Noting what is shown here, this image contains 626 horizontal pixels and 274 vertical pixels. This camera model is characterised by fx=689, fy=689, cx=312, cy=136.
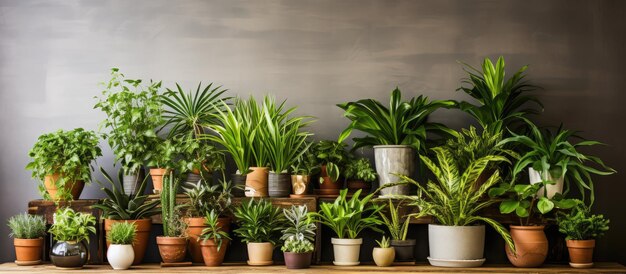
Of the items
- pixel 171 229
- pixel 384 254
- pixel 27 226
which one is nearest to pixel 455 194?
pixel 384 254

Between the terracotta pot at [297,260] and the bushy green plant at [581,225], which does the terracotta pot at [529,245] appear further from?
the terracotta pot at [297,260]

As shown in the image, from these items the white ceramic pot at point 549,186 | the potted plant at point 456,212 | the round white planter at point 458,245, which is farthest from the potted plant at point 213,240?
the white ceramic pot at point 549,186

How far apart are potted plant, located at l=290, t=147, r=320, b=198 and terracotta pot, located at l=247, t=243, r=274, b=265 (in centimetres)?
34

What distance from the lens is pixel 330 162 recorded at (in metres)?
3.99

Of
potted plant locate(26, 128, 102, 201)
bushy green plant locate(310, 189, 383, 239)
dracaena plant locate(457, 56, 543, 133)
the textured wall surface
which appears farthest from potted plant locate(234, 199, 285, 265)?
dracaena plant locate(457, 56, 543, 133)

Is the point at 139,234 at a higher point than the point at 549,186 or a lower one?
lower

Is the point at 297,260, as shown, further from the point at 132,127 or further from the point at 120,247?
the point at 132,127

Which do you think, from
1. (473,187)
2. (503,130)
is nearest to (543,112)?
(503,130)

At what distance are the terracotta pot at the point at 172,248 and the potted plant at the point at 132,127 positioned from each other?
402mm

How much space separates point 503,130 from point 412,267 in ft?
3.26

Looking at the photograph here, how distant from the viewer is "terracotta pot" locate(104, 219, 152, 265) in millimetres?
3867

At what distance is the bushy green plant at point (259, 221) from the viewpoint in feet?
12.4

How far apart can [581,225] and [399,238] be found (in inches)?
39.0

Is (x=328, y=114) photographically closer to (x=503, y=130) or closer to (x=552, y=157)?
(x=503, y=130)
